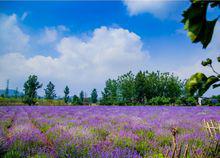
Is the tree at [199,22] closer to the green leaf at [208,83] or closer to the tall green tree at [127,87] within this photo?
the green leaf at [208,83]

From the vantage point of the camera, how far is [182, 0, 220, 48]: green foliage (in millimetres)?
755

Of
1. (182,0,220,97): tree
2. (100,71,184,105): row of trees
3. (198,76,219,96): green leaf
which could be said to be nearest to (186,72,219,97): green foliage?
(198,76,219,96): green leaf

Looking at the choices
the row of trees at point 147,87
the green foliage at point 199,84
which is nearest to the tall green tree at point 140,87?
the row of trees at point 147,87

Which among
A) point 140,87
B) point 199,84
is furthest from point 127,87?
point 199,84

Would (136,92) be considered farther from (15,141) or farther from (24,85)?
(15,141)

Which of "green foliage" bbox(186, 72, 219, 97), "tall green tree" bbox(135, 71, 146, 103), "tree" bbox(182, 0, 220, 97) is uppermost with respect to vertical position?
"tall green tree" bbox(135, 71, 146, 103)

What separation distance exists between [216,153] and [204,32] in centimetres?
300

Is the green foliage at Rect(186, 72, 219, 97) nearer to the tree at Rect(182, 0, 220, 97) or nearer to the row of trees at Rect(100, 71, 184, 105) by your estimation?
the tree at Rect(182, 0, 220, 97)

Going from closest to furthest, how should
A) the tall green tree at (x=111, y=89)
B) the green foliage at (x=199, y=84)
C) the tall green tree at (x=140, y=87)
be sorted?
the green foliage at (x=199, y=84) < the tall green tree at (x=140, y=87) < the tall green tree at (x=111, y=89)

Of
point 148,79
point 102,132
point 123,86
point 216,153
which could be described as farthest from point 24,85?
point 216,153

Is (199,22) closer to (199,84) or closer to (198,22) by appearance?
(198,22)

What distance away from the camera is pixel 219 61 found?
2.93 feet

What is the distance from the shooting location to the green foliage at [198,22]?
76cm

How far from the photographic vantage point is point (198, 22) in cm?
77
